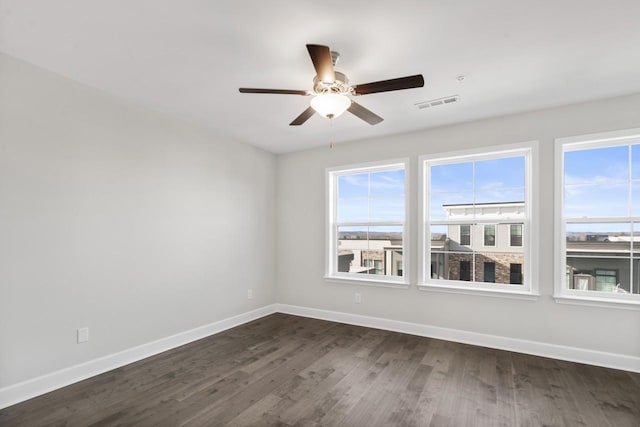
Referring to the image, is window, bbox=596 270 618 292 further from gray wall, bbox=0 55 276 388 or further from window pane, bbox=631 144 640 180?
gray wall, bbox=0 55 276 388

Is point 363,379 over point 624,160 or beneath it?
beneath

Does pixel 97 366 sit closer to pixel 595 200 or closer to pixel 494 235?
pixel 494 235

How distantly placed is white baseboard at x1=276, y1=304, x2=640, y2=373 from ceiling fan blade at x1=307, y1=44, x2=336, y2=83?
329 centimetres

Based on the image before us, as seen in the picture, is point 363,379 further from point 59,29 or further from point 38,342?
point 59,29

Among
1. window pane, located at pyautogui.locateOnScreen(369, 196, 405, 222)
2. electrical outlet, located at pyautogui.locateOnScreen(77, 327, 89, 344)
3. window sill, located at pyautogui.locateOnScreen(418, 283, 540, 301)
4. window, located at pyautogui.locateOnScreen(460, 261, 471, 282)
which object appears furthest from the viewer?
window pane, located at pyautogui.locateOnScreen(369, 196, 405, 222)

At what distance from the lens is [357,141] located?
15.3ft

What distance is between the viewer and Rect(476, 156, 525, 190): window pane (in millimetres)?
3701

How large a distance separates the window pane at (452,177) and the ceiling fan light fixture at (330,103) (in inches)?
88.9

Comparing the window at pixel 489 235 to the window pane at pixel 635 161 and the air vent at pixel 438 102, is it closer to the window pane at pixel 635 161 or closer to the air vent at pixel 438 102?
the window pane at pixel 635 161

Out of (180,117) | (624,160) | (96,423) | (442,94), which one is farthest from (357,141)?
(96,423)

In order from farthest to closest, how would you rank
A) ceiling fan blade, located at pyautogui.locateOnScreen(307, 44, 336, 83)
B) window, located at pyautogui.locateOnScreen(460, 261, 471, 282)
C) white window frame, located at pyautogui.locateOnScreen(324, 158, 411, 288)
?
white window frame, located at pyautogui.locateOnScreen(324, 158, 411, 288) → window, located at pyautogui.locateOnScreen(460, 261, 471, 282) → ceiling fan blade, located at pyautogui.locateOnScreen(307, 44, 336, 83)

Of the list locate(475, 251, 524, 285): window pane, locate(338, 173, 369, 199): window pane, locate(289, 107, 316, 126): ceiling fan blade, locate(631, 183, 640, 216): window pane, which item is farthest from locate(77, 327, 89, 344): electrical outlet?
locate(631, 183, 640, 216): window pane

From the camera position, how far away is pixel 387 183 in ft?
14.9

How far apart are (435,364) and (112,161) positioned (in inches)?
149
